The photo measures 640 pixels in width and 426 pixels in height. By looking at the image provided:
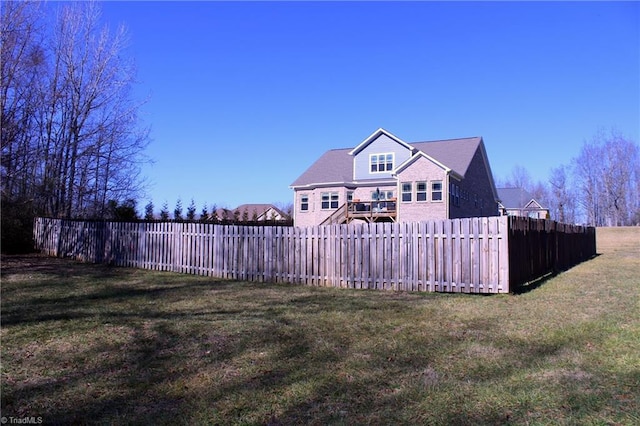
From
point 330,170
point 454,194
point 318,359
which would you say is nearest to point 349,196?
point 330,170

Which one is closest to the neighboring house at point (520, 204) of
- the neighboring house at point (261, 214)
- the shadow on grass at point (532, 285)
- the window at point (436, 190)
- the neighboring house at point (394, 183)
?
the neighboring house at point (394, 183)

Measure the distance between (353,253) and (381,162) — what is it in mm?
20728

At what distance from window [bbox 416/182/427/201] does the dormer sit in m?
2.60

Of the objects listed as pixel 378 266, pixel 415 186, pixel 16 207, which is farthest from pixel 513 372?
pixel 415 186

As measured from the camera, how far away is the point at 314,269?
10.6 meters

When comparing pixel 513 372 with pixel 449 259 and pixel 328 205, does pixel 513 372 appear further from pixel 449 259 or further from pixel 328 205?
pixel 328 205

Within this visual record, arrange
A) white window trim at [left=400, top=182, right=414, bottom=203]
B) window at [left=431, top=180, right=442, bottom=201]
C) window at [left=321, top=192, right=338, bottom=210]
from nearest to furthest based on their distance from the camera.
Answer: window at [left=431, top=180, right=442, bottom=201], white window trim at [left=400, top=182, right=414, bottom=203], window at [left=321, top=192, right=338, bottom=210]

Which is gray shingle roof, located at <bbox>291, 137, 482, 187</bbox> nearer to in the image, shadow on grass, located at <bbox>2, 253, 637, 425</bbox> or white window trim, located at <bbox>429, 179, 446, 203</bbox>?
white window trim, located at <bbox>429, 179, 446, 203</bbox>

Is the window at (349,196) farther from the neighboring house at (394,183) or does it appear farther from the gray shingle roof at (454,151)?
the gray shingle roof at (454,151)

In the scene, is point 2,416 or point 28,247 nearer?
point 2,416

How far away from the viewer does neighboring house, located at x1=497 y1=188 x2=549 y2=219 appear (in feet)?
164

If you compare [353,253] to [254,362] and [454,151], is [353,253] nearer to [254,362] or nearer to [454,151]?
[254,362]

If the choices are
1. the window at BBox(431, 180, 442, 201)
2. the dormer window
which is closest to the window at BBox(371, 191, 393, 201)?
the dormer window

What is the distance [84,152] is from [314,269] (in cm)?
1294
